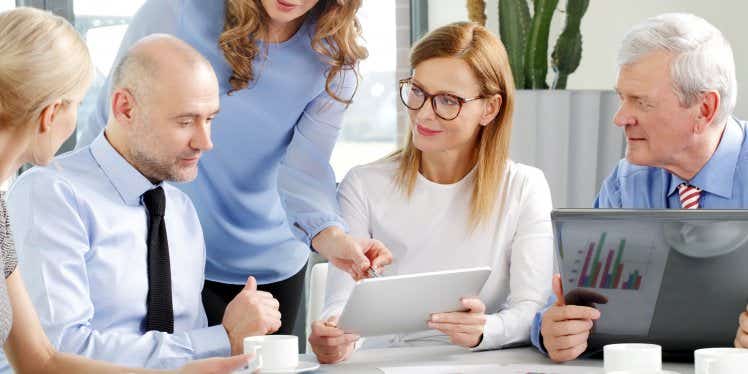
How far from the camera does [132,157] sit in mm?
2232

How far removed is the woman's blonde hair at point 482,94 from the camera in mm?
2492

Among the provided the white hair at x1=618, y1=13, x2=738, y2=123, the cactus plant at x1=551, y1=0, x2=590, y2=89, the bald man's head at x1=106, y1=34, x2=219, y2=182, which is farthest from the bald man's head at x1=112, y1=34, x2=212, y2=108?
the cactus plant at x1=551, y1=0, x2=590, y2=89

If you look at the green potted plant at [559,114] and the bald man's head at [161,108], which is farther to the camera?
the green potted plant at [559,114]

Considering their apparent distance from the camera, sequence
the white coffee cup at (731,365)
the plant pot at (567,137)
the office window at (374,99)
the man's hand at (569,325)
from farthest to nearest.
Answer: the office window at (374,99), the plant pot at (567,137), the man's hand at (569,325), the white coffee cup at (731,365)

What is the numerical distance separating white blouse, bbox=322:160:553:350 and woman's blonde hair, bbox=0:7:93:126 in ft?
2.93

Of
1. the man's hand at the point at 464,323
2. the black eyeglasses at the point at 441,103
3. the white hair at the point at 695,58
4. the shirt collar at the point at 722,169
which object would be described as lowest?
the man's hand at the point at 464,323

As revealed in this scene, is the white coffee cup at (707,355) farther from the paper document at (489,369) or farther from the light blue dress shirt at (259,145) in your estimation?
the light blue dress shirt at (259,145)

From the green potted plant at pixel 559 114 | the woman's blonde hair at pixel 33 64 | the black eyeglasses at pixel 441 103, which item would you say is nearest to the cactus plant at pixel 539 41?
Result: the green potted plant at pixel 559 114

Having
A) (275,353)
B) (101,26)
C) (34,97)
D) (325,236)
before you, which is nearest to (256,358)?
→ (275,353)

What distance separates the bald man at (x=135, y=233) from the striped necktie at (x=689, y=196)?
94cm

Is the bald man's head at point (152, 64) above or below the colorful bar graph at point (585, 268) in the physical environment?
above

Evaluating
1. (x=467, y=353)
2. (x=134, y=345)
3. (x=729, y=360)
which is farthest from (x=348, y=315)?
(x=729, y=360)

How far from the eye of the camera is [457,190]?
253 centimetres

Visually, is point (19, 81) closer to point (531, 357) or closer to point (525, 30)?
point (531, 357)
